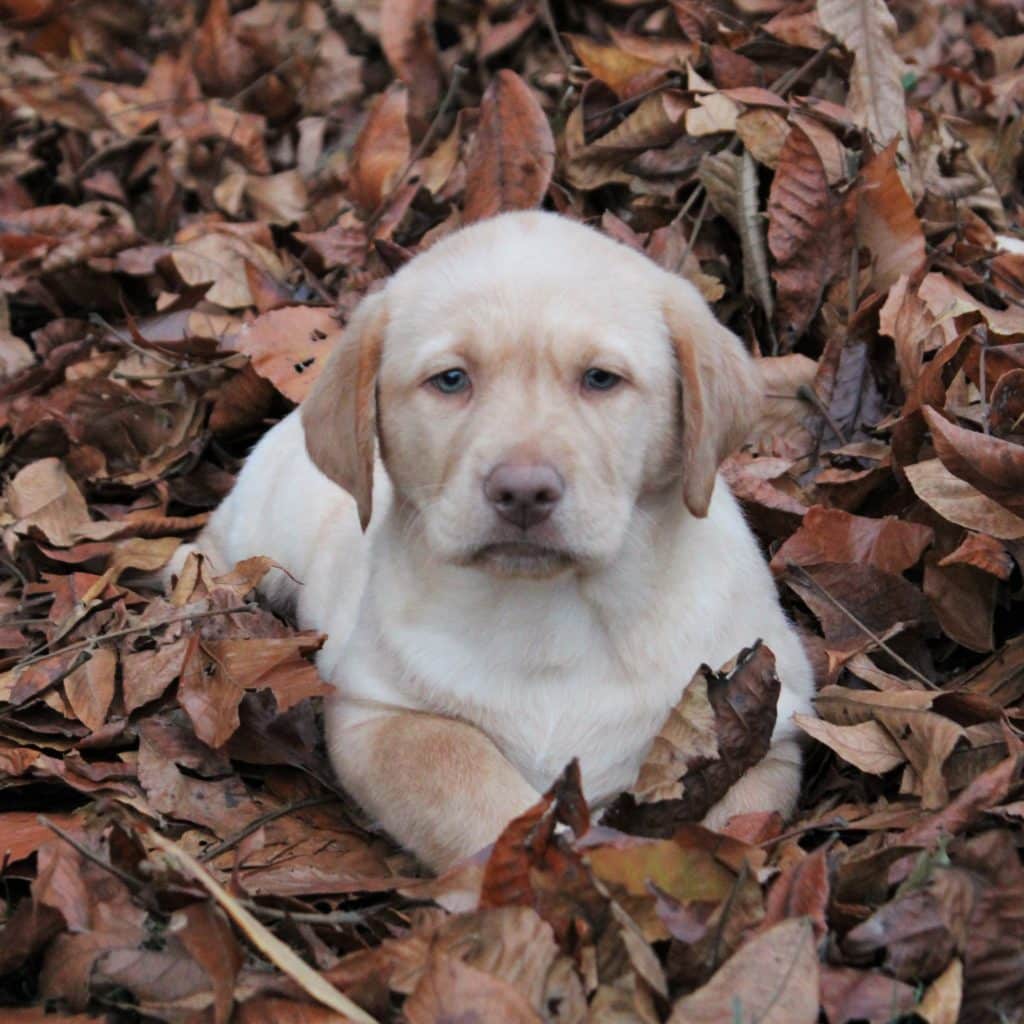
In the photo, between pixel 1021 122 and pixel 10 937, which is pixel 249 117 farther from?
pixel 10 937

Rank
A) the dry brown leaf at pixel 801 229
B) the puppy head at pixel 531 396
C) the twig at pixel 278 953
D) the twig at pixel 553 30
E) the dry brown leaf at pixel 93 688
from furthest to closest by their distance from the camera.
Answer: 1. the twig at pixel 553 30
2. the dry brown leaf at pixel 801 229
3. the dry brown leaf at pixel 93 688
4. the puppy head at pixel 531 396
5. the twig at pixel 278 953

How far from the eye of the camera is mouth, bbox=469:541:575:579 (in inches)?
127

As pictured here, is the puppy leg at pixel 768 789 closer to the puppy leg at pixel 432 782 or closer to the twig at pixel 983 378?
the puppy leg at pixel 432 782

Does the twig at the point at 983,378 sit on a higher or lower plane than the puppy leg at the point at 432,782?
higher

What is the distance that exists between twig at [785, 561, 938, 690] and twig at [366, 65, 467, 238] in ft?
8.25

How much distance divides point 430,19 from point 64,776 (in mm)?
→ 4245

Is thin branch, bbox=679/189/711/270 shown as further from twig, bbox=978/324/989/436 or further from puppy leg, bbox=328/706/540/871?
puppy leg, bbox=328/706/540/871

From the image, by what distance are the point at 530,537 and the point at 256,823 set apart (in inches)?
41.0

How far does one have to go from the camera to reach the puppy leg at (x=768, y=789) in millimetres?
3375

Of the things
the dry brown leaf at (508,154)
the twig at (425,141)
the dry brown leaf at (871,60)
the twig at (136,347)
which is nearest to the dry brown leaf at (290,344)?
the twig at (136,347)

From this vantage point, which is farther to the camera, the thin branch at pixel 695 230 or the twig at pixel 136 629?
the thin branch at pixel 695 230

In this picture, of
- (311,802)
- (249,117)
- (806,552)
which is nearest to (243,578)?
(311,802)

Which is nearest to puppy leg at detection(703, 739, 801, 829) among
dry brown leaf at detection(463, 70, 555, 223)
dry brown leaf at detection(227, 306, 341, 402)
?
dry brown leaf at detection(227, 306, 341, 402)

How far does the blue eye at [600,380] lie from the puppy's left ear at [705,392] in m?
0.20
